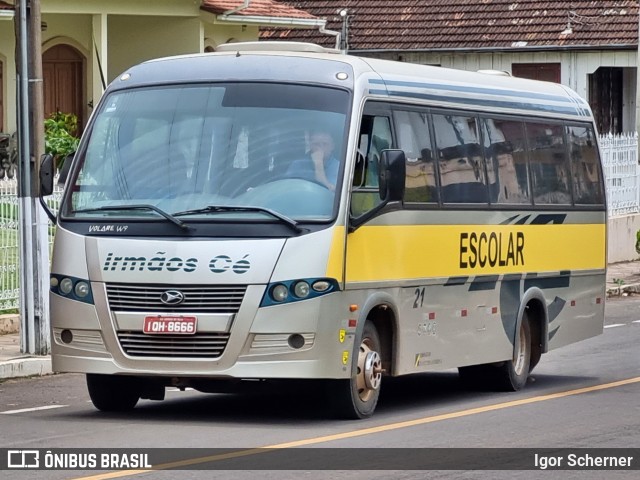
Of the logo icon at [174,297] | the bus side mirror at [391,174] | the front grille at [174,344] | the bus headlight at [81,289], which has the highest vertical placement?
the bus side mirror at [391,174]

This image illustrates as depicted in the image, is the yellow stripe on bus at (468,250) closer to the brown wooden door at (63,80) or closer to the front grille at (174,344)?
the front grille at (174,344)

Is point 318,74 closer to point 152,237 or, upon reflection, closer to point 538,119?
point 152,237

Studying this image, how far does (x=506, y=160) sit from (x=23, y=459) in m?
5.84

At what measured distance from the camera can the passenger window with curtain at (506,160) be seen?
14.0 metres

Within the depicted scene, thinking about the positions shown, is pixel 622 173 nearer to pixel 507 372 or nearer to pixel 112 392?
pixel 507 372

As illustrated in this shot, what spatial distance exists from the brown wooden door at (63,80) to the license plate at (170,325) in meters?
19.8

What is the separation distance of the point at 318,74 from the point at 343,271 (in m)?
Answer: 1.49

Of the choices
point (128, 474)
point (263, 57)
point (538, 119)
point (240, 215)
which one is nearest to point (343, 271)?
point (240, 215)

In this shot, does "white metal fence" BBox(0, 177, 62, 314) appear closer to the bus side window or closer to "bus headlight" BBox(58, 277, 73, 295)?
"bus headlight" BBox(58, 277, 73, 295)

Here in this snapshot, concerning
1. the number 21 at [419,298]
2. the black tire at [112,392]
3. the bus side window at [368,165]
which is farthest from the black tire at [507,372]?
the black tire at [112,392]

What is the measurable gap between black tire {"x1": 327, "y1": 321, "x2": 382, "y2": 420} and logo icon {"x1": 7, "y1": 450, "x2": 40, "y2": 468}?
2.40 meters

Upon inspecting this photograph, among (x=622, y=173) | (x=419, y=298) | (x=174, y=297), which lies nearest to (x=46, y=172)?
(x=174, y=297)

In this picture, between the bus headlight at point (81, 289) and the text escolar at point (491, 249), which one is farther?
the text escolar at point (491, 249)

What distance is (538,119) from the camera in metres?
15.1
